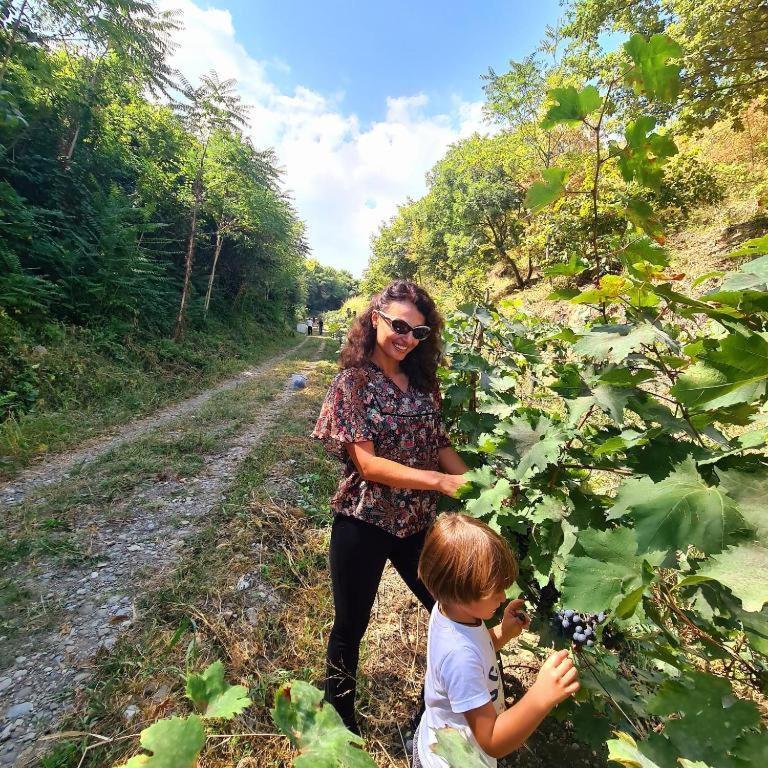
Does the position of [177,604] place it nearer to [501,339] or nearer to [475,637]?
[475,637]

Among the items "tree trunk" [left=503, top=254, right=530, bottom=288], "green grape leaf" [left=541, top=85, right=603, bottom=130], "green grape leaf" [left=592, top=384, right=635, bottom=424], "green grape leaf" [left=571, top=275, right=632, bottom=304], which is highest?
"tree trunk" [left=503, top=254, right=530, bottom=288]

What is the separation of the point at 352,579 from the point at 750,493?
58.3 inches

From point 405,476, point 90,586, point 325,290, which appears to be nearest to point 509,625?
point 405,476

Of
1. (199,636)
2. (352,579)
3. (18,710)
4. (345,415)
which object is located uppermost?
(345,415)

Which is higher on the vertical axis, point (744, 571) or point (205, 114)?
point (205, 114)

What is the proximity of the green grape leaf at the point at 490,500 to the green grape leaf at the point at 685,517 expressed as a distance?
1.95ft

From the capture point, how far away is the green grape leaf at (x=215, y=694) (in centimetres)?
53

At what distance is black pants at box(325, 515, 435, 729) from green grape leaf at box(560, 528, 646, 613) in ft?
3.40

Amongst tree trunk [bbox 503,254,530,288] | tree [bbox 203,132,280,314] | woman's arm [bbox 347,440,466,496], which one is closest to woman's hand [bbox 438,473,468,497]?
woman's arm [bbox 347,440,466,496]

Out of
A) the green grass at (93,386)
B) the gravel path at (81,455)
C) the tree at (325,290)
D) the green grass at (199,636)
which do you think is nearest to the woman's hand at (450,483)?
the green grass at (199,636)

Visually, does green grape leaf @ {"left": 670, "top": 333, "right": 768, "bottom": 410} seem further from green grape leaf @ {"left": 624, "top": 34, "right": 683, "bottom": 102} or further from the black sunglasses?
the black sunglasses

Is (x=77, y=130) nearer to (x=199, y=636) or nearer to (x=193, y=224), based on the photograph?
(x=193, y=224)

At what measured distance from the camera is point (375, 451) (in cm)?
175

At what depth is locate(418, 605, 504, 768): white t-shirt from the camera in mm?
1208
